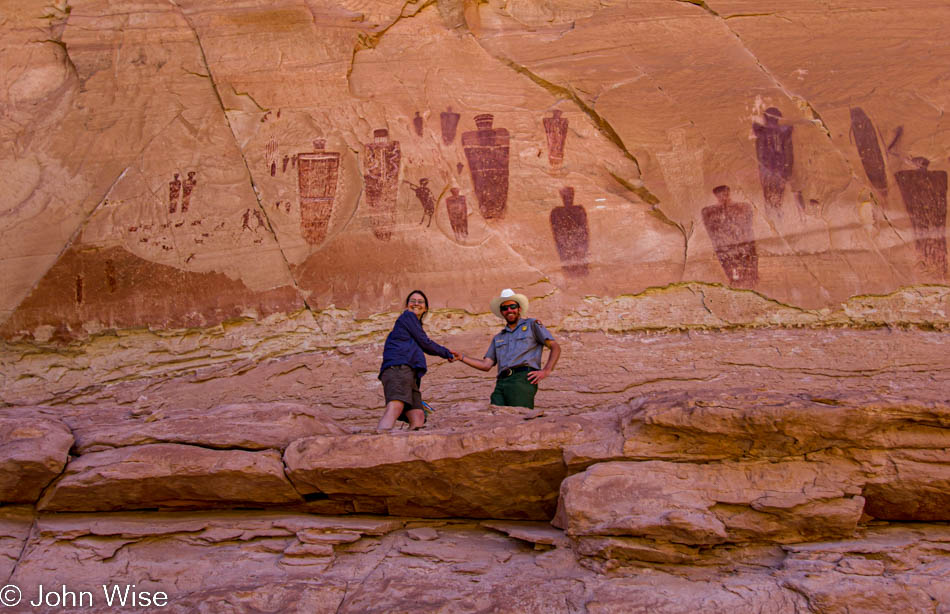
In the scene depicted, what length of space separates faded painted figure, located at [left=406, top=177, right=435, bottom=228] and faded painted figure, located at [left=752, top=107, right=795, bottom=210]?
7.91 feet

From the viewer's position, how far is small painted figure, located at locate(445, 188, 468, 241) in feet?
21.7

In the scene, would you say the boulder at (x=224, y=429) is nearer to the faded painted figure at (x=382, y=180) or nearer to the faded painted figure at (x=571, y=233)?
the faded painted figure at (x=382, y=180)

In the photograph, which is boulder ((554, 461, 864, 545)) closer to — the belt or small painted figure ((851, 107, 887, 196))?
the belt

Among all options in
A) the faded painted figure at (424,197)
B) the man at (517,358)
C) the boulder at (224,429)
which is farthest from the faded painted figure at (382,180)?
the boulder at (224,429)

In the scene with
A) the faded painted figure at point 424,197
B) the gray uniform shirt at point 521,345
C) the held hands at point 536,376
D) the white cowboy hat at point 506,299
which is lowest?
the held hands at point 536,376

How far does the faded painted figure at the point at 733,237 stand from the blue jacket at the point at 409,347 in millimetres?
2500

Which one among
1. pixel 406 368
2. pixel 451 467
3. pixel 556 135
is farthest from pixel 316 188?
pixel 451 467

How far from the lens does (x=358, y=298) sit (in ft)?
21.3

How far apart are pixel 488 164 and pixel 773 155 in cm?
209

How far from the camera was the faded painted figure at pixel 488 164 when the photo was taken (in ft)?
21.9

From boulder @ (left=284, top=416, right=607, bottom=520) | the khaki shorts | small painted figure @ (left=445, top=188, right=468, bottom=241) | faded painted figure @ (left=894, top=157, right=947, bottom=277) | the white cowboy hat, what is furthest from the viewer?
small painted figure @ (left=445, top=188, right=468, bottom=241)

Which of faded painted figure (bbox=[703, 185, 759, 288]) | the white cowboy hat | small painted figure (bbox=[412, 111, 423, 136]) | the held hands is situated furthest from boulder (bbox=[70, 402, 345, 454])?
faded painted figure (bbox=[703, 185, 759, 288])

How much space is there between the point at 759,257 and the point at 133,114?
15.7ft

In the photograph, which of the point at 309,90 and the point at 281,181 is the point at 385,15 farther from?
the point at 281,181
